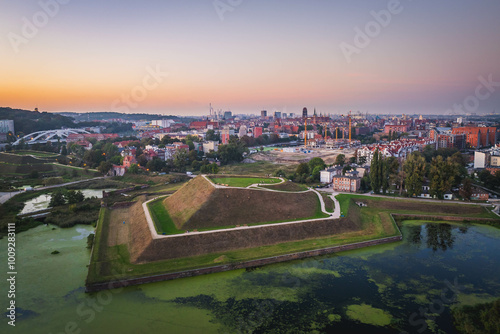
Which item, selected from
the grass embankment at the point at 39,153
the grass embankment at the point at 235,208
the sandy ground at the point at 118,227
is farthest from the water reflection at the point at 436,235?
the grass embankment at the point at 39,153

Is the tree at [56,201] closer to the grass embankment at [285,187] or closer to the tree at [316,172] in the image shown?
the grass embankment at [285,187]

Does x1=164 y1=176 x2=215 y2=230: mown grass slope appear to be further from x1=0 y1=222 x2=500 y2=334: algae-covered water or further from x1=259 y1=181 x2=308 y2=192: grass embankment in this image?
x1=0 y1=222 x2=500 y2=334: algae-covered water

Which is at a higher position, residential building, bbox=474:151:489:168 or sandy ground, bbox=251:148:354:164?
residential building, bbox=474:151:489:168

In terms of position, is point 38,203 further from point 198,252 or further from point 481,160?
point 481,160

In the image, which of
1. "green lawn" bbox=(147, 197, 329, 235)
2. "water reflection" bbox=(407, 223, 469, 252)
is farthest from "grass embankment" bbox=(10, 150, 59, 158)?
"water reflection" bbox=(407, 223, 469, 252)

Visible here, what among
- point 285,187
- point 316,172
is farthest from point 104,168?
point 285,187

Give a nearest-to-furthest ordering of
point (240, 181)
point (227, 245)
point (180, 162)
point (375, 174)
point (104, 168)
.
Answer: point (227, 245)
point (240, 181)
point (375, 174)
point (104, 168)
point (180, 162)
